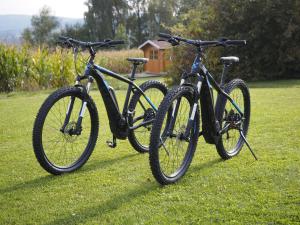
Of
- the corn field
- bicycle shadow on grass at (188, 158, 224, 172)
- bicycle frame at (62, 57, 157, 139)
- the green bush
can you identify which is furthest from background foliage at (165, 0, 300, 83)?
bicycle frame at (62, 57, 157, 139)

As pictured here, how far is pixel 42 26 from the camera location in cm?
7400

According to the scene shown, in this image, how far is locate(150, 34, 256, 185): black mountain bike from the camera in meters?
4.20

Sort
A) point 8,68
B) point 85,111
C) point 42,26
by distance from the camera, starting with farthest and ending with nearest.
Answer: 1. point 42,26
2. point 8,68
3. point 85,111

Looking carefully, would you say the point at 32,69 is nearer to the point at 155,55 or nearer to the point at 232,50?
the point at 232,50

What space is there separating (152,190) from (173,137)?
67 cm

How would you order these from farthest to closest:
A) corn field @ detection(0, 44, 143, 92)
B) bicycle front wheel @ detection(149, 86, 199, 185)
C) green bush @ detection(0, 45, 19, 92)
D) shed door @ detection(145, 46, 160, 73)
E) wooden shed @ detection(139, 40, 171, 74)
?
shed door @ detection(145, 46, 160, 73)
wooden shed @ detection(139, 40, 171, 74)
corn field @ detection(0, 44, 143, 92)
green bush @ detection(0, 45, 19, 92)
bicycle front wheel @ detection(149, 86, 199, 185)

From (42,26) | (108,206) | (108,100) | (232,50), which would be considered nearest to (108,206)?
(108,206)

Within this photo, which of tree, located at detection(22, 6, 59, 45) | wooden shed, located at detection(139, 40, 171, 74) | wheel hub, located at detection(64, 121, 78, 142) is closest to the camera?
wheel hub, located at detection(64, 121, 78, 142)

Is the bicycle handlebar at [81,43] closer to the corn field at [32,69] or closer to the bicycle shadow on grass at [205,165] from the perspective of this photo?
the bicycle shadow on grass at [205,165]

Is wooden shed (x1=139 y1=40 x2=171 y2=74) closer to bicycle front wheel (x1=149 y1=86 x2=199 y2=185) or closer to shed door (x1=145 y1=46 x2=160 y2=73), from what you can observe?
shed door (x1=145 y1=46 x2=160 y2=73)

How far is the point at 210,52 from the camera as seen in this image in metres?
20.4

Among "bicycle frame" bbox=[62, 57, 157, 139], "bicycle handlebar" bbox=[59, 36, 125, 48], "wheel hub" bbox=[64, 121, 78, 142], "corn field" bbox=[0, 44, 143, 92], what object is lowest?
"corn field" bbox=[0, 44, 143, 92]

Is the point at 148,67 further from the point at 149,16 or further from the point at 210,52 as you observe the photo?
the point at 149,16

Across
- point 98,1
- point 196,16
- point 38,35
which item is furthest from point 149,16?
point 196,16
